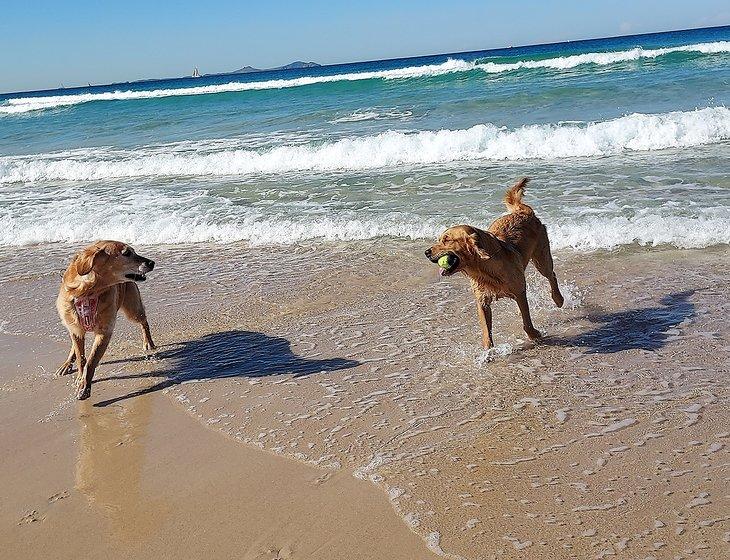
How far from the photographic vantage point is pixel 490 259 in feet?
17.2

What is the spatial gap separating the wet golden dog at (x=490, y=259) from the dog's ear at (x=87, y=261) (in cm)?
249

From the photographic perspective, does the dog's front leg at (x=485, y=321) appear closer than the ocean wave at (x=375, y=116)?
Yes

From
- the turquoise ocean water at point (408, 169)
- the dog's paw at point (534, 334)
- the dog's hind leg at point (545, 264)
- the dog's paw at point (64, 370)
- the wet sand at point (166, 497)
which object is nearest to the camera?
the wet sand at point (166, 497)

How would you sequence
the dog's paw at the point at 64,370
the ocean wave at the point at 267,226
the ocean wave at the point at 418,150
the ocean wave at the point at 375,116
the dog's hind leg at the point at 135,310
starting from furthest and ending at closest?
the ocean wave at the point at 375,116
the ocean wave at the point at 418,150
the ocean wave at the point at 267,226
the dog's hind leg at the point at 135,310
the dog's paw at the point at 64,370

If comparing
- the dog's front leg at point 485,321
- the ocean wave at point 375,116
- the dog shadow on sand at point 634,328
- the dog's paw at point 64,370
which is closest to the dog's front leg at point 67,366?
the dog's paw at point 64,370

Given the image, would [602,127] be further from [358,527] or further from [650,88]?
[358,527]

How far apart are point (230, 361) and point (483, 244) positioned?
220 cm

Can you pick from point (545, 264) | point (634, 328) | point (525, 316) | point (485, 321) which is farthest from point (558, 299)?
point (485, 321)

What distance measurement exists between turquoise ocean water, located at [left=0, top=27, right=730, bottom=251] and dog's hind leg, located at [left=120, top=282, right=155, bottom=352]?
11.3ft

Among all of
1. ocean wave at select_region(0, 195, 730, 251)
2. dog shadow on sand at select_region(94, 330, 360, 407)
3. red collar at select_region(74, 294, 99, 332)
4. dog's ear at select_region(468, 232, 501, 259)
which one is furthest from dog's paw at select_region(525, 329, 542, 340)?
Answer: red collar at select_region(74, 294, 99, 332)

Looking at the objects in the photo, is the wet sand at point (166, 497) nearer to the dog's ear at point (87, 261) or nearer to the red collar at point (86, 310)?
the red collar at point (86, 310)

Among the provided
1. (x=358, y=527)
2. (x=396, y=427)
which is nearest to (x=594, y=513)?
(x=358, y=527)

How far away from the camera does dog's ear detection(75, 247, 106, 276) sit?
207 inches

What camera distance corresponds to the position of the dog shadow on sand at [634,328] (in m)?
5.27
